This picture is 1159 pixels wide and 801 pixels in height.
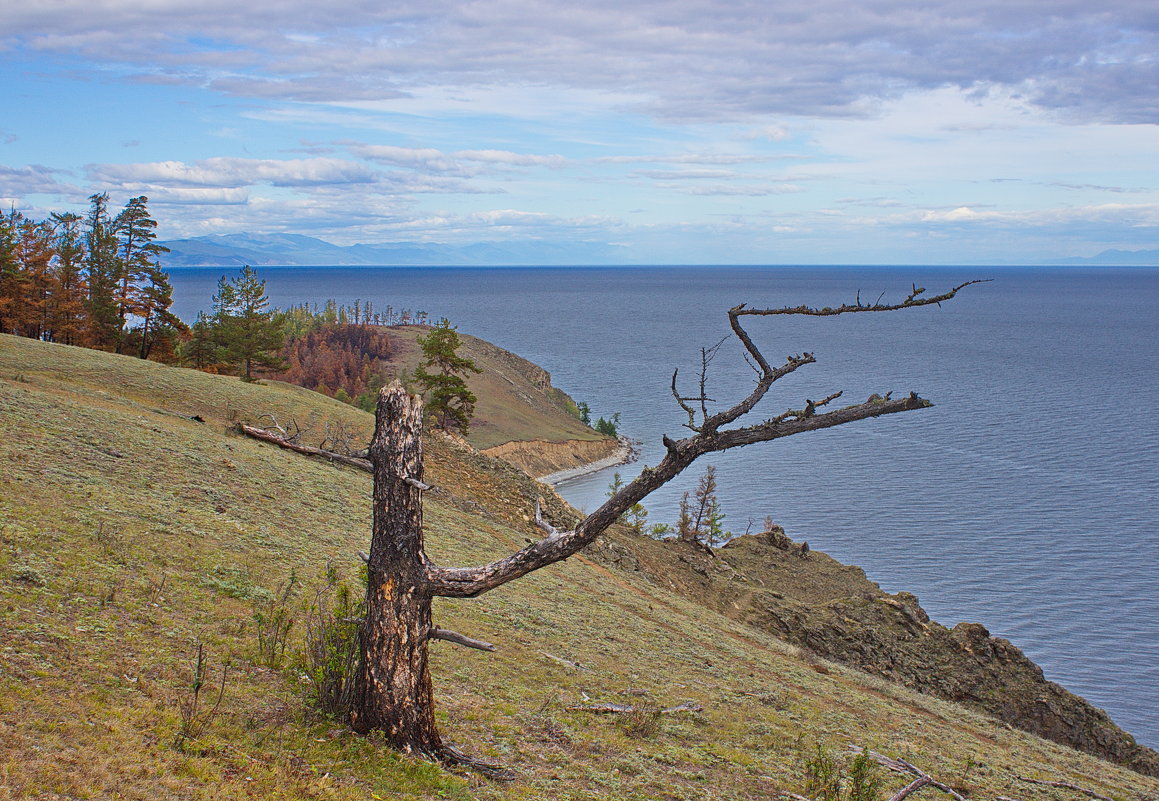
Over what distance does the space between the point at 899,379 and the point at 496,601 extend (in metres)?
118

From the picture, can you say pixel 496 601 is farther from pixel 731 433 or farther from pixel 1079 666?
pixel 1079 666

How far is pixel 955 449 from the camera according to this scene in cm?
8138

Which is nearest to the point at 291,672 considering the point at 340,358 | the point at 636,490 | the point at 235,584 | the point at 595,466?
the point at 235,584

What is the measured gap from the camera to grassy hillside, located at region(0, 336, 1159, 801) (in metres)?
8.80

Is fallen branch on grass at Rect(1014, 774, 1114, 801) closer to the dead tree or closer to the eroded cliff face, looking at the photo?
the dead tree

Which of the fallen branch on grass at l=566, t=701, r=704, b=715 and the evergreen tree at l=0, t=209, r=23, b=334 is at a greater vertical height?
the evergreen tree at l=0, t=209, r=23, b=334

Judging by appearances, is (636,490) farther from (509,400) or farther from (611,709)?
(509,400)

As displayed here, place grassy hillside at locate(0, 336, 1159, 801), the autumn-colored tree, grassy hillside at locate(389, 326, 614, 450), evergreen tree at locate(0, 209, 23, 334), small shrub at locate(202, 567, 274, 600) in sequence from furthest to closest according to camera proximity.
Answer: the autumn-colored tree
grassy hillside at locate(389, 326, 614, 450)
evergreen tree at locate(0, 209, 23, 334)
small shrub at locate(202, 567, 274, 600)
grassy hillside at locate(0, 336, 1159, 801)

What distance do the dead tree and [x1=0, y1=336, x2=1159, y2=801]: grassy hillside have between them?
485mm

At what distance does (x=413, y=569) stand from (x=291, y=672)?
10.1 feet

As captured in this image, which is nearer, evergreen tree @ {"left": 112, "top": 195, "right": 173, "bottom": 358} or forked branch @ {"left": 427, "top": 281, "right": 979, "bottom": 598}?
forked branch @ {"left": 427, "top": 281, "right": 979, "bottom": 598}

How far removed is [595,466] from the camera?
83812 millimetres

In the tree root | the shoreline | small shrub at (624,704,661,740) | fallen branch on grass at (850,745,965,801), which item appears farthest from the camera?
the shoreline

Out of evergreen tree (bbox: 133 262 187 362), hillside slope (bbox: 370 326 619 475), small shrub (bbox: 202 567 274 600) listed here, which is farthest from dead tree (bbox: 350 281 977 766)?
hillside slope (bbox: 370 326 619 475)
